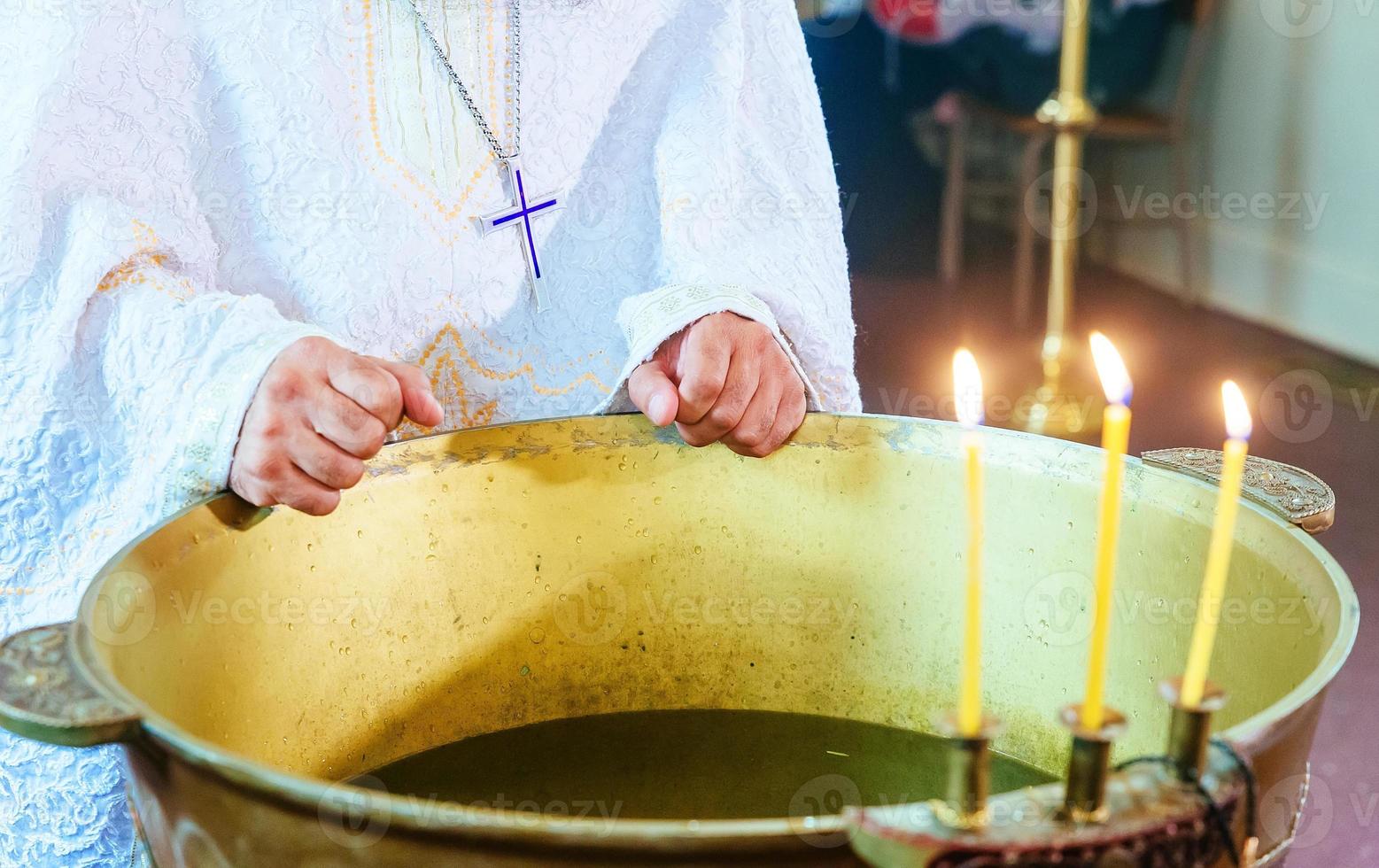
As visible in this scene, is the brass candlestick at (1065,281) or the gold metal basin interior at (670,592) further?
the brass candlestick at (1065,281)

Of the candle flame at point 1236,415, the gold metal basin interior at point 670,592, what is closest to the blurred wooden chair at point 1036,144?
the gold metal basin interior at point 670,592

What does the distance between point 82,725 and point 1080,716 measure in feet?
1.07

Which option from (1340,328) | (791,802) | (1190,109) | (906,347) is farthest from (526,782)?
(1190,109)

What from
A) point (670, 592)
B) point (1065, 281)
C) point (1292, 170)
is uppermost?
point (670, 592)

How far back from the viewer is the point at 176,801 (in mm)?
463

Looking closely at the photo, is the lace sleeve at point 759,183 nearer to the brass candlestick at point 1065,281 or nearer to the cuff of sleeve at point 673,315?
the cuff of sleeve at point 673,315

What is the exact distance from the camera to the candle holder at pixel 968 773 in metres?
0.37

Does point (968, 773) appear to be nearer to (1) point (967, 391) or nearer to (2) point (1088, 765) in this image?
(2) point (1088, 765)

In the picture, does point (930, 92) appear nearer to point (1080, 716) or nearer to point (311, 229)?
point (311, 229)

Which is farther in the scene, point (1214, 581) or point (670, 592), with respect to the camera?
point (670, 592)

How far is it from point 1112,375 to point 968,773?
138 mm

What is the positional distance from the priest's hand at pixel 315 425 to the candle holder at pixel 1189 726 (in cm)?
43

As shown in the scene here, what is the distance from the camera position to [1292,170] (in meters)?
3.55

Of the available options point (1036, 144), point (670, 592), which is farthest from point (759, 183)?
point (1036, 144)
